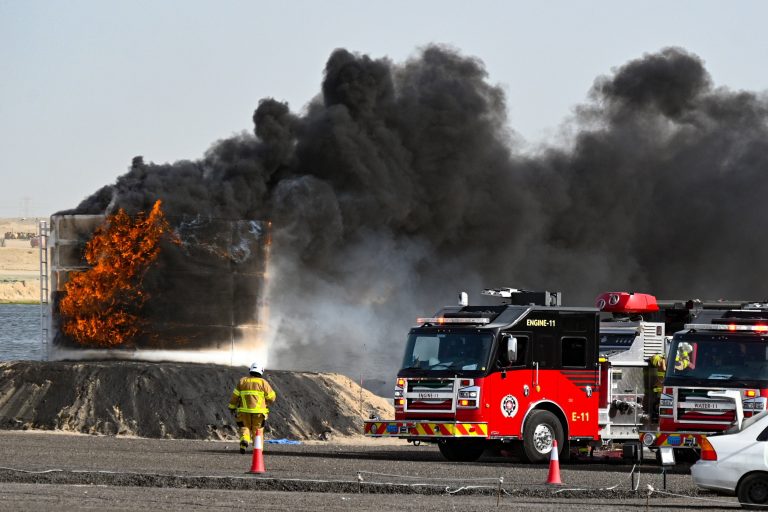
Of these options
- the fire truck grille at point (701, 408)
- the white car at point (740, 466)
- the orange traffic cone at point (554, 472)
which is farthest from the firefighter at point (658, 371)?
the white car at point (740, 466)

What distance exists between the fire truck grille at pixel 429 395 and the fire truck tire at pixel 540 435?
5.00 ft

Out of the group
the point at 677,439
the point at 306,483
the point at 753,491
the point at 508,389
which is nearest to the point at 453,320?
the point at 508,389

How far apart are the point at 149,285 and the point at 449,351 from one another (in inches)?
515

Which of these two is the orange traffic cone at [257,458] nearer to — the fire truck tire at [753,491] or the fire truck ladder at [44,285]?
the fire truck tire at [753,491]

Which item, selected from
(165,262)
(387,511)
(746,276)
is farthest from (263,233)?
(746,276)

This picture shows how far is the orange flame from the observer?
1516 inches

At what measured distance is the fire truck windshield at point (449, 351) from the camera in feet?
90.1

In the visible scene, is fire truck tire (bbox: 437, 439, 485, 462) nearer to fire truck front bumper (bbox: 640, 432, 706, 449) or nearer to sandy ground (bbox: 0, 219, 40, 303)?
fire truck front bumper (bbox: 640, 432, 706, 449)

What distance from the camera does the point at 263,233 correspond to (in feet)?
132

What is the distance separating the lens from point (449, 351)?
27.9 m

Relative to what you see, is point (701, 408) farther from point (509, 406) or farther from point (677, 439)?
point (509, 406)

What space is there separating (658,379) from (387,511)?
38.9 feet

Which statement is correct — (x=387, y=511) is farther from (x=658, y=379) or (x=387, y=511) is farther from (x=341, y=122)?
(x=341, y=122)

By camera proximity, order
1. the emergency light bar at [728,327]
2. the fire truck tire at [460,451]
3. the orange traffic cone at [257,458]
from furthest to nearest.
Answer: the fire truck tire at [460,451]
the emergency light bar at [728,327]
the orange traffic cone at [257,458]
